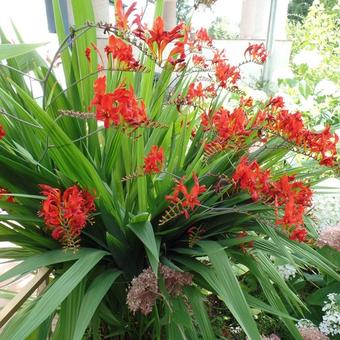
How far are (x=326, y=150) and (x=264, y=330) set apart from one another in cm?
56

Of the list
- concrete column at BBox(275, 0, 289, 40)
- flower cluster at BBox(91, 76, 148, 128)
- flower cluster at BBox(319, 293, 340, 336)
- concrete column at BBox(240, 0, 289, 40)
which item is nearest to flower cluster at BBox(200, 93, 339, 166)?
flower cluster at BBox(91, 76, 148, 128)

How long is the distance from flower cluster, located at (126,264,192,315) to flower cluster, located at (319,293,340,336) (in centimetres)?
46

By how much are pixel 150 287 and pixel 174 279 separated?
0.06m

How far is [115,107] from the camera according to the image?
475 millimetres

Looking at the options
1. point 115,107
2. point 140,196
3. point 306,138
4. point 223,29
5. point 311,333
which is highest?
point 115,107

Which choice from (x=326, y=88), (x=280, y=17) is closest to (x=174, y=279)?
(x=326, y=88)

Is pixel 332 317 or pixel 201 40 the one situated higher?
pixel 201 40

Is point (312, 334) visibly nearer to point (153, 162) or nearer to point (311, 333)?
point (311, 333)

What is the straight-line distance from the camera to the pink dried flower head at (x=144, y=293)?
555mm

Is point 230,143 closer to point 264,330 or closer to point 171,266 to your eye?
point 171,266

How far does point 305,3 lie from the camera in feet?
26.9

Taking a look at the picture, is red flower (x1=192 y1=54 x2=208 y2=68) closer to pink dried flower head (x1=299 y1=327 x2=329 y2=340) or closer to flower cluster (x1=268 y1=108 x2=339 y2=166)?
flower cluster (x1=268 y1=108 x2=339 y2=166)

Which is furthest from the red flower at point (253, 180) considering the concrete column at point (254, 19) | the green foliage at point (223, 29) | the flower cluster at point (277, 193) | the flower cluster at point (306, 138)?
the green foliage at point (223, 29)

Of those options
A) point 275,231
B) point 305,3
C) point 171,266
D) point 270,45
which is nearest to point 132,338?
point 171,266
